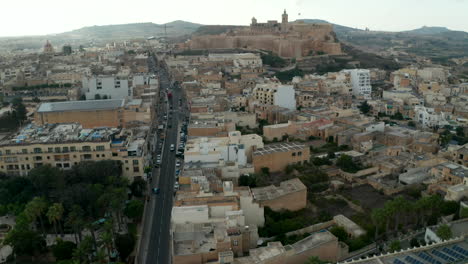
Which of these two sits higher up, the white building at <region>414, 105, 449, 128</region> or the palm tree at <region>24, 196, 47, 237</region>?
the white building at <region>414, 105, 449, 128</region>

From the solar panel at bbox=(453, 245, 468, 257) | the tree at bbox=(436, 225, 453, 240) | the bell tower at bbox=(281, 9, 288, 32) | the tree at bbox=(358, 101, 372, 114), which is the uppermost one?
the bell tower at bbox=(281, 9, 288, 32)

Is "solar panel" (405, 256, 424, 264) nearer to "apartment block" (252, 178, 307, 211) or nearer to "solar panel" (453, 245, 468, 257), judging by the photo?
"solar panel" (453, 245, 468, 257)

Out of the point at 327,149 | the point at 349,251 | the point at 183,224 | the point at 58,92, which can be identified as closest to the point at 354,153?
the point at 327,149

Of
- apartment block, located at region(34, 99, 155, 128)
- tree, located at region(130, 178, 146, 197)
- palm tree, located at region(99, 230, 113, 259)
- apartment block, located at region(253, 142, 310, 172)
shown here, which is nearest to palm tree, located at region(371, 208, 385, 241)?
apartment block, located at region(253, 142, 310, 172)

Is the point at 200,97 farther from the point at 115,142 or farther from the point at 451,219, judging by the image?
the point at 451,219

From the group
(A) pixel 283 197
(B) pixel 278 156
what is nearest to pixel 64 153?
(B) pixel 278 156

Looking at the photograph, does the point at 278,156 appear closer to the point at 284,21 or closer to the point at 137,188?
the point at 137,188
